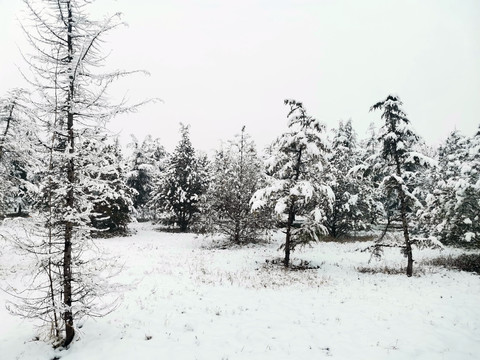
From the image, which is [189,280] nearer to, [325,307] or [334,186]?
[325,307]

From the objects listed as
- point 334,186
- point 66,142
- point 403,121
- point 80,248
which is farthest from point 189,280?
point 334,186

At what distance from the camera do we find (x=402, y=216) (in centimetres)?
1603

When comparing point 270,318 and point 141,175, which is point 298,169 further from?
point 141,175

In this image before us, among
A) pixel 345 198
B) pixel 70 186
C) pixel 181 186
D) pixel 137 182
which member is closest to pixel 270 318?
pixel 70 186

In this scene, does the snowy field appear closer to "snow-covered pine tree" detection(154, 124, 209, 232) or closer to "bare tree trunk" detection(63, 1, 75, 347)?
"bare tree trunk" detection(63, 1, 75, 347)

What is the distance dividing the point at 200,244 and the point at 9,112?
51.6ft

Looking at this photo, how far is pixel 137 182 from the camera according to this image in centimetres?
4206

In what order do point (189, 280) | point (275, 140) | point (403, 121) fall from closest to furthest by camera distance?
point (189, 280)
point (403, 121)
point (275, 140)

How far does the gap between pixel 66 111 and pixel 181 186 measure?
2531 cm

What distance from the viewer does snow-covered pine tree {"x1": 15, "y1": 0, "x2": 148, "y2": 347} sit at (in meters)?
7.30

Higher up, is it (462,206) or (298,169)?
(298,169)

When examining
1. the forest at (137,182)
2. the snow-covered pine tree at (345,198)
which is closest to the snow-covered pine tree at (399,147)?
the forest at (137,182)

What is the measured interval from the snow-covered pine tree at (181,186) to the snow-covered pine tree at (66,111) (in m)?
24.4

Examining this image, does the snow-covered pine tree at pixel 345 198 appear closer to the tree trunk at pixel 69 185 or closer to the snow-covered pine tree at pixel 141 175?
the snow-covered pine tree at pixel 141 175
